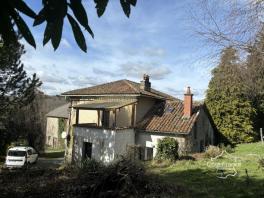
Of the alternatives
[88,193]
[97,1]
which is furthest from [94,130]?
[97,1]

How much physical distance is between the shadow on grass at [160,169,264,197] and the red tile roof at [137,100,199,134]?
1188 cm

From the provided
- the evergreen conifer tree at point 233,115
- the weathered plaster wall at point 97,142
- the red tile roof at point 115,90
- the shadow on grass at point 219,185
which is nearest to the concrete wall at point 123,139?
the weathered plaster wall at point 97,142

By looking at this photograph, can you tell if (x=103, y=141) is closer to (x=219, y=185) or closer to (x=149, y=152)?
(x=149, y=152)

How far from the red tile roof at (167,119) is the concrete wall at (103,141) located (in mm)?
1749

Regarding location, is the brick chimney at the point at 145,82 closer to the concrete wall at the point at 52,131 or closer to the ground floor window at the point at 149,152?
the ground floor window at the point at 149,152

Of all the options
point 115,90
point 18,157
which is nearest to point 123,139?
point 115,90

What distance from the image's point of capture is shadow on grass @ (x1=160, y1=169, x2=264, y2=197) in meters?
11.3

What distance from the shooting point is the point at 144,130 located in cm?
2884

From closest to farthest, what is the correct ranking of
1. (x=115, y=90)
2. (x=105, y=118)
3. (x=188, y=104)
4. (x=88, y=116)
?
(x=188, y=104) < (x=105, y=118) < (x=115, y=90) < (x=88, y=116)

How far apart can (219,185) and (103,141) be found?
1521 cm

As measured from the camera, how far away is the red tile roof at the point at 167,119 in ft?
91.6

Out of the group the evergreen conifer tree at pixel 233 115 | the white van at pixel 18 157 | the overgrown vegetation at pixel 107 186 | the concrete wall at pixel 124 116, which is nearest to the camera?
the overgrown vegetation at pixel 107 186

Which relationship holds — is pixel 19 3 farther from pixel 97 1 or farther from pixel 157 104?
pixel 157 104

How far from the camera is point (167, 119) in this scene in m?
29.5
